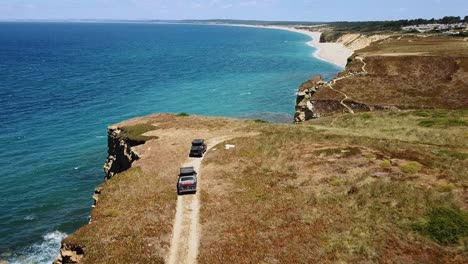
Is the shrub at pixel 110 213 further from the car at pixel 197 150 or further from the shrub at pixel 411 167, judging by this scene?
the shrub at pixel 411 167

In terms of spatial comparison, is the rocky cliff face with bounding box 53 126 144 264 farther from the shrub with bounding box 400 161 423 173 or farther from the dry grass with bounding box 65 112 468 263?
the shrub with bounding box 400 161 423 173

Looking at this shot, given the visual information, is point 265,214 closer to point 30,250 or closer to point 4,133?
point 30,250

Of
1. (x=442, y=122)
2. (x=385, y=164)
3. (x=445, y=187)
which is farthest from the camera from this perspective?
(x=442, y=122)

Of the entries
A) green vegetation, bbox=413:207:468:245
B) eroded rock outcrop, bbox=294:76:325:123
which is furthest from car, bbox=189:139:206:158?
eroded rock outcrop, bbox=294:76:325:123

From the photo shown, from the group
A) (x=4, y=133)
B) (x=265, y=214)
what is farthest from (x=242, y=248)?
(x=4, y=133)

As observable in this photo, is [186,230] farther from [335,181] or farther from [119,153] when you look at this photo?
[119,153]

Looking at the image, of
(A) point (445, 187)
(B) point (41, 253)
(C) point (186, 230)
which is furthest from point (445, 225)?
(B) point (41, 253)
